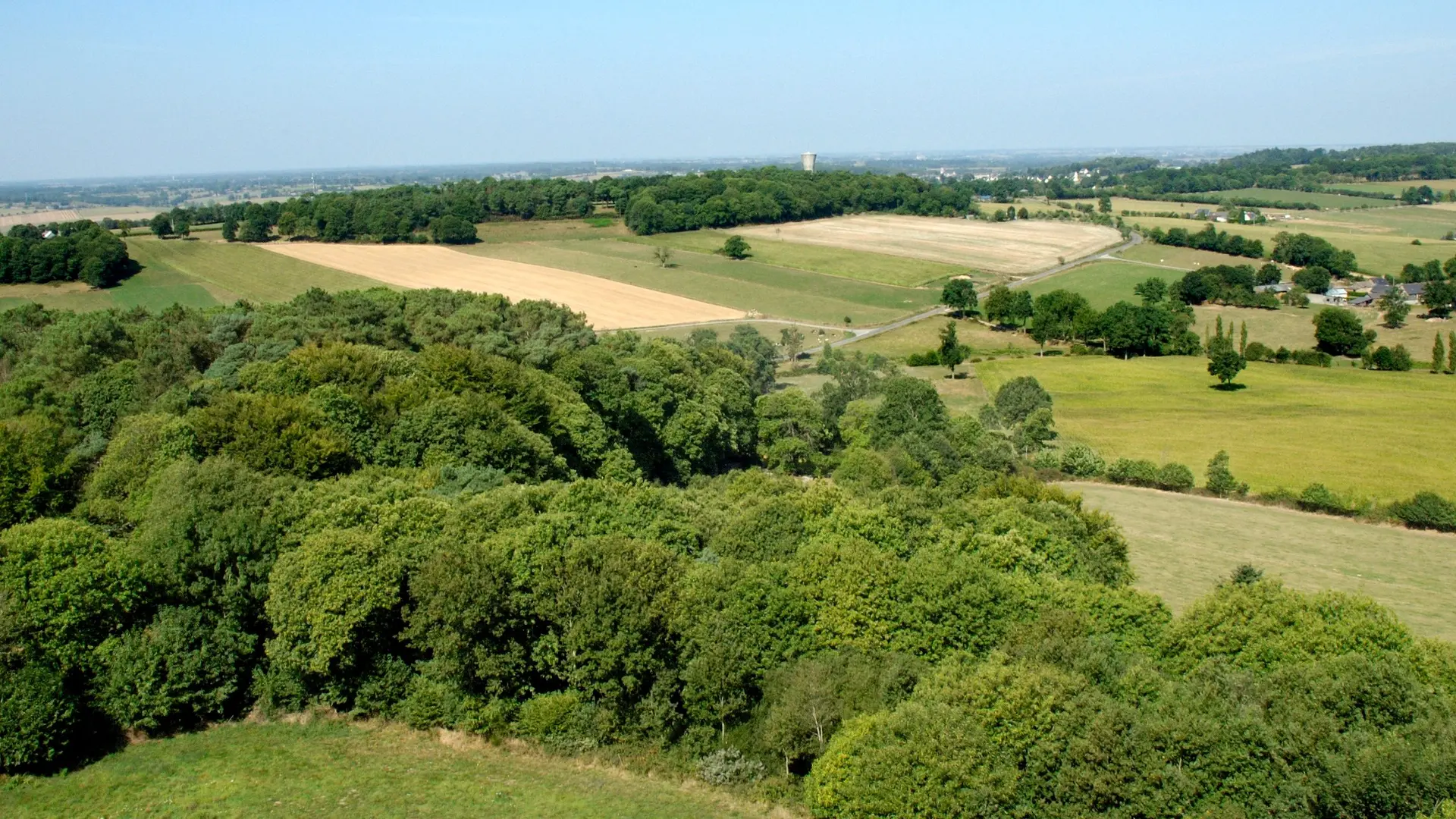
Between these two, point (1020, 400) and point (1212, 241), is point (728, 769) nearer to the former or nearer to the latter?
point (1020, 400)

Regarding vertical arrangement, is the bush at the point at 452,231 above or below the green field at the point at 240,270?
above

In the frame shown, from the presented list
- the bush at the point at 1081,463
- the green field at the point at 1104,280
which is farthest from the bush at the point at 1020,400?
the green field at the point at 1104,280

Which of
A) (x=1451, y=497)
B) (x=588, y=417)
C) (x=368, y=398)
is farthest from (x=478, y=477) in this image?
(x=1451, y=497)

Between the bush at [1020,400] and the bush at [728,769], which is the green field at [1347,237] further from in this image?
the bush at [728,769]

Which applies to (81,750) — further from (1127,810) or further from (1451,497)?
(1451,497)

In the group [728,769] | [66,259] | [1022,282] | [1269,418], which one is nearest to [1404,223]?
[1022,282]

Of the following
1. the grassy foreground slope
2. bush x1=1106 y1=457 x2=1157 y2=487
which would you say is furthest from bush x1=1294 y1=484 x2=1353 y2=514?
the grassy foreground slope

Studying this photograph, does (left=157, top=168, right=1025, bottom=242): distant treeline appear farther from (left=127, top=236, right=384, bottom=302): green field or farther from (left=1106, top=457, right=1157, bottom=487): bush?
(left=1106, top=457, right=1157, bottom=487): bush
